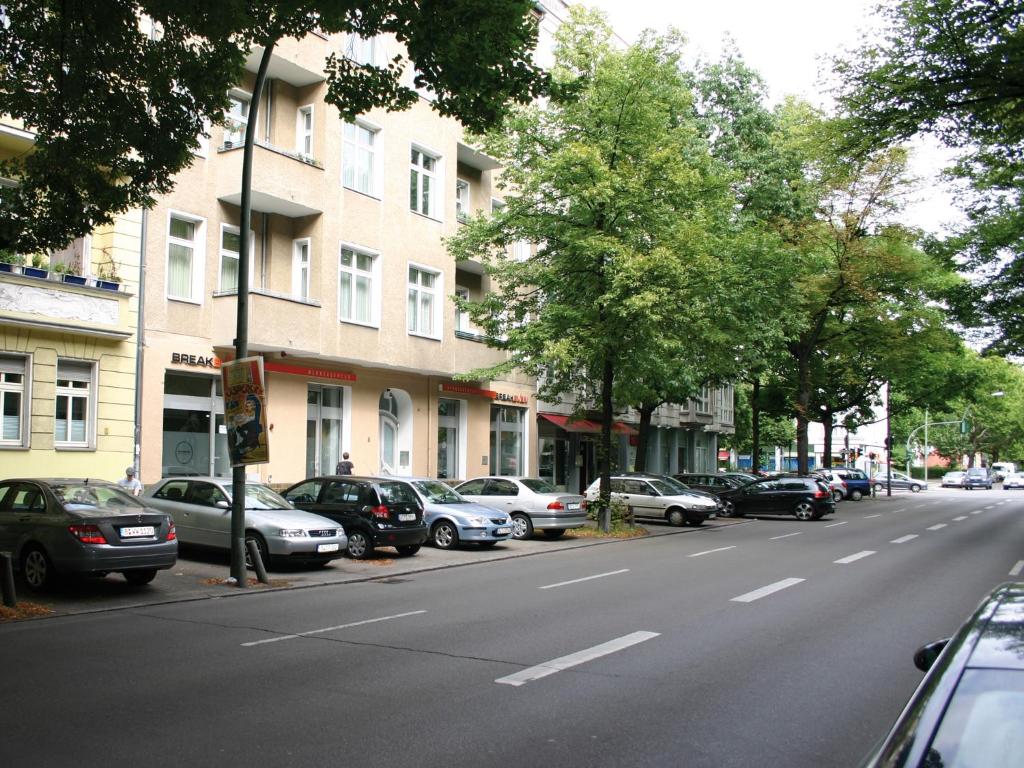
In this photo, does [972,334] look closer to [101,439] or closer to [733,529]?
[733,529]

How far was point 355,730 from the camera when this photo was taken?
18.6 ft

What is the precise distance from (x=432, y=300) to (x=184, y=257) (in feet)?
27.2

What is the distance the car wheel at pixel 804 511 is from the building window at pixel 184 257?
2129 cm

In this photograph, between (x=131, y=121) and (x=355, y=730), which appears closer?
(x=355, y=730)

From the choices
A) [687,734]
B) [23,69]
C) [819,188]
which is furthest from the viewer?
[819,188]

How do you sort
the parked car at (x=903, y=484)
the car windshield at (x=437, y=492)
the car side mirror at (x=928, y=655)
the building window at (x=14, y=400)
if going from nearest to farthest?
the car side mirror at (x=928, y=655)
the building window at (x=14, y=400)
the car windshield at (x=437, y=492)
the parked car at (x=903, y=484)

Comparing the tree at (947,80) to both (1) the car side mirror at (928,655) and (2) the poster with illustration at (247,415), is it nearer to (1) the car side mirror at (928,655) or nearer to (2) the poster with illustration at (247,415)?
(2) the poster with illustration at (247,415)

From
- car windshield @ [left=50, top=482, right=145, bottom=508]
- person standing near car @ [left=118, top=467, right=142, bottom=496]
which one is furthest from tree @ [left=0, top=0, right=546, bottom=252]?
person standing near car @ [left=118, top=467, right=142, bottom=496]

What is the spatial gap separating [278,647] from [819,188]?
3206 centimetres

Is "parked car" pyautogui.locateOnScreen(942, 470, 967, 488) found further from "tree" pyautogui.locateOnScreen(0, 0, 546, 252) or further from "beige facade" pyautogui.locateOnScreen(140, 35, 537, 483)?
"tree" pyautogui.locateOnScreen(0, 0, 546, 252)

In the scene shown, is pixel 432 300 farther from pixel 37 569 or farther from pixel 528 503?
pixel 37 569

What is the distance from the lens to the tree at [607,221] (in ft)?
69.8

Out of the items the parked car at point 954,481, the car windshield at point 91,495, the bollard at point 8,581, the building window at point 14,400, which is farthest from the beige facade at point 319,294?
the parked car at point 954,481

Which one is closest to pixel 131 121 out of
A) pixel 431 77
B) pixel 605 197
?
pixel 431 77
